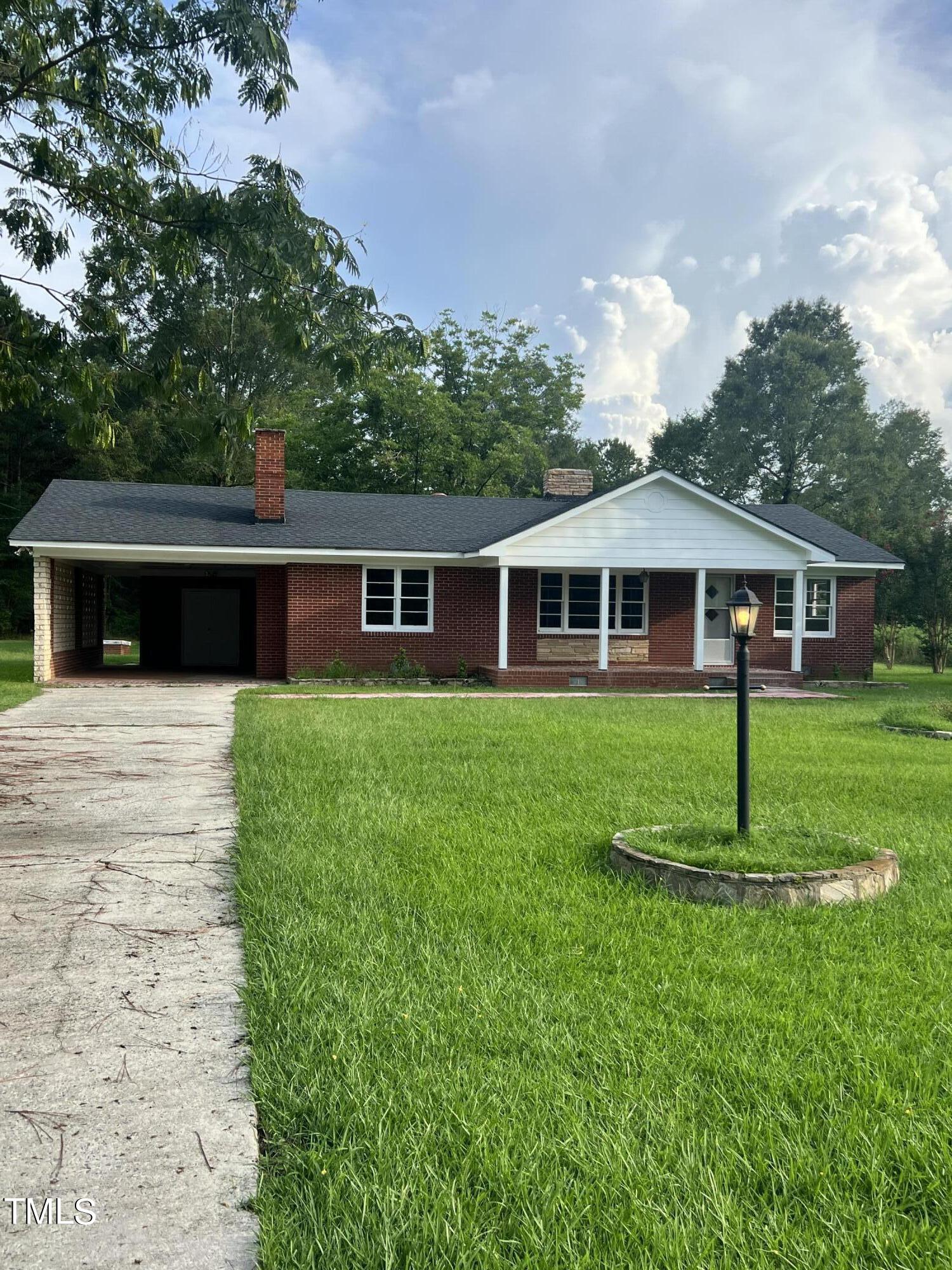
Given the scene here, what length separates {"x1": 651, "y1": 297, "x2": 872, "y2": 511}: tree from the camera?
48188mm

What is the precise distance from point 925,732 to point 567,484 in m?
15.6

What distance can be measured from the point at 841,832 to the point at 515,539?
553 inches

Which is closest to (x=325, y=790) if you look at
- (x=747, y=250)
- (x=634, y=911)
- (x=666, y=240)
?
(x=634, y=911)

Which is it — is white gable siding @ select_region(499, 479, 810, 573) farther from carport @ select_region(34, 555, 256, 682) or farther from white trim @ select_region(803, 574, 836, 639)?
carport @ select_region(34, 555, 256, 682)

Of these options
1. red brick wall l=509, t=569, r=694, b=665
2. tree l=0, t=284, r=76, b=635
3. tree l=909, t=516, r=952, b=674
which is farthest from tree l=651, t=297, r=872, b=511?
tree l=0, t=284, r=76, b=635

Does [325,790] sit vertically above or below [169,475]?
below

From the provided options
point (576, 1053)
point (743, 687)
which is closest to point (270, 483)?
point (743, 687)

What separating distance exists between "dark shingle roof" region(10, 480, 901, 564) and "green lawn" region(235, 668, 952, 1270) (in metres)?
13.7

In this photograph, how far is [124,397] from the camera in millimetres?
32562

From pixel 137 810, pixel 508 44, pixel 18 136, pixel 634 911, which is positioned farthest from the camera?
pixel 508 44

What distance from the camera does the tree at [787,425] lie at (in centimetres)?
4819

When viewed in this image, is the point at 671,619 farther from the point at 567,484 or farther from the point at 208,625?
the point at 208,625

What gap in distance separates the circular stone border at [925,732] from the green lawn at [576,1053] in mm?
5507

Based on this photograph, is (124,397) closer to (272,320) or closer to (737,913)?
(272,320)
